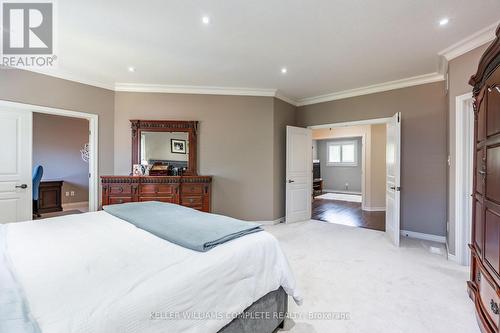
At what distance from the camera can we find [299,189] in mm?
4859

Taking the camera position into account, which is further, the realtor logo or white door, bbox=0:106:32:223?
white door, bbox=0:106:32:223

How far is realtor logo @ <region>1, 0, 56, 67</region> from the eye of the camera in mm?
2189

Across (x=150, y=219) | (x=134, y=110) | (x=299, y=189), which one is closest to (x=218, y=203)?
(x=299, y=189)

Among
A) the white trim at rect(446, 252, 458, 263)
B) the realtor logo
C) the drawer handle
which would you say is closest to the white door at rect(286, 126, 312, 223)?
the white trim at rect(446, 252, 458, 263)

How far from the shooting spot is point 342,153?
936 centimetres

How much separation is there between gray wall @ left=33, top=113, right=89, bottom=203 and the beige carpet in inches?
214

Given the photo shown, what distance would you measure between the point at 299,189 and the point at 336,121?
1561 millimetres

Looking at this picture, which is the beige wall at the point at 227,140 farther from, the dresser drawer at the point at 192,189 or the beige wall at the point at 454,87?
the beige wall at the point at 454,87

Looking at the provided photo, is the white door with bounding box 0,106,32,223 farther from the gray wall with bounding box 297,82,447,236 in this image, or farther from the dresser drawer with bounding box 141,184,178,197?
the gray wall with bounding box 297,82,447,236

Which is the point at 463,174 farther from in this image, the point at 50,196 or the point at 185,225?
the point at 50,196

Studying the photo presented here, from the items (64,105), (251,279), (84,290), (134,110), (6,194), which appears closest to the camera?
(84,290)

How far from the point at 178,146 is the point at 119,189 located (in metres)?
1.21

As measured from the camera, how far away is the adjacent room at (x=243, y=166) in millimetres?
1190

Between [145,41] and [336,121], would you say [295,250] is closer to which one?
[336,121]
